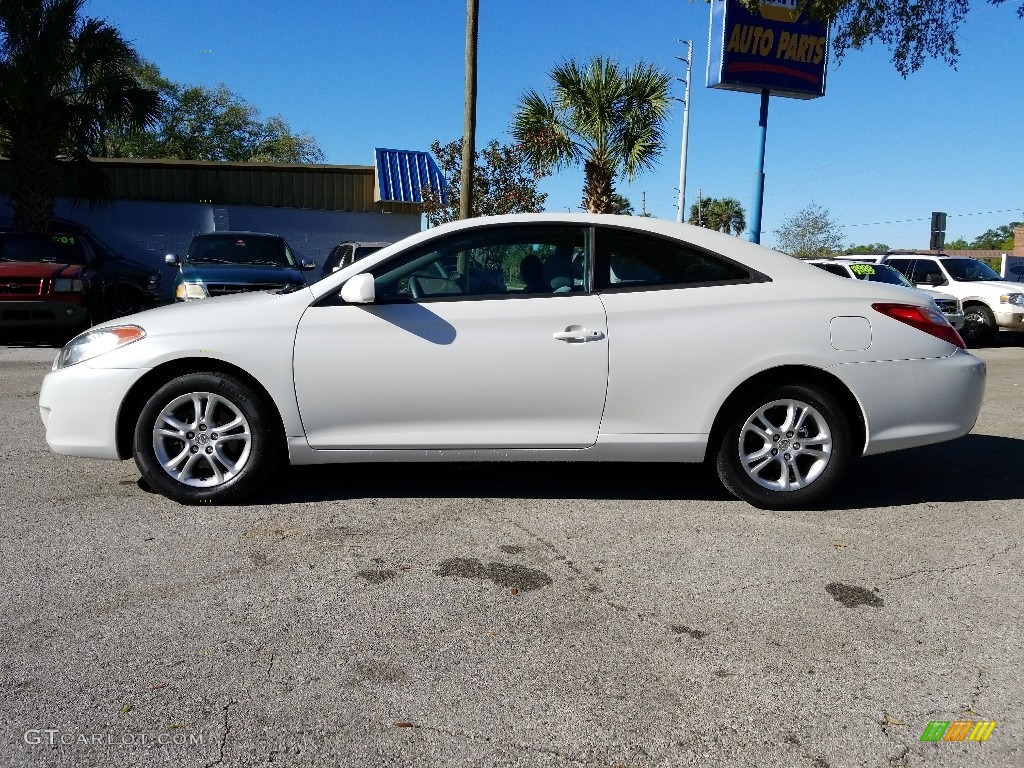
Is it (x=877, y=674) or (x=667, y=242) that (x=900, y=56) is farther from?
(x=877, y=674)

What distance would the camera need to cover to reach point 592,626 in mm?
3234

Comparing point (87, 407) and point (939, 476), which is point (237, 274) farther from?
point (939, 476)

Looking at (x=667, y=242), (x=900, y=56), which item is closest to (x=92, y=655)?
(x=667, y=242)

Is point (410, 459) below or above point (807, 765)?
above

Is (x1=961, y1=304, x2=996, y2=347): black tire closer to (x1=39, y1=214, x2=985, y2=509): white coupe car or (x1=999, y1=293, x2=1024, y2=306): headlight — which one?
(x1=999, y1=293, x2=1024, y2=306): headlight

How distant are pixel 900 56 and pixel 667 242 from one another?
35.4 ft

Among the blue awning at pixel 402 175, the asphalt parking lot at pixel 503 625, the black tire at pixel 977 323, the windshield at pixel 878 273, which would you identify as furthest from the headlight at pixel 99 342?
the blue awning at pixel 402 175

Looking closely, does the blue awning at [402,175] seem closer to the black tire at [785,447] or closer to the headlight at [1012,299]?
the headlight at [1012,299]

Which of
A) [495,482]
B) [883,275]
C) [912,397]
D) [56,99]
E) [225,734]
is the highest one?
[56,99]

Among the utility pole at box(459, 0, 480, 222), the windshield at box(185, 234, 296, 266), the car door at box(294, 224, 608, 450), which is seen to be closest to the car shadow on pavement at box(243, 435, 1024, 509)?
the car door at box(294, 224, 608, 450)

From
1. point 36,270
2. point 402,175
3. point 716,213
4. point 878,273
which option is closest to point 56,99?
point 402,175

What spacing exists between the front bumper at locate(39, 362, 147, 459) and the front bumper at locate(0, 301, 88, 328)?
7.93m

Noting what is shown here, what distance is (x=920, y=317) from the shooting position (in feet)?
15.2

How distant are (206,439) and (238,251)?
8372 mm
